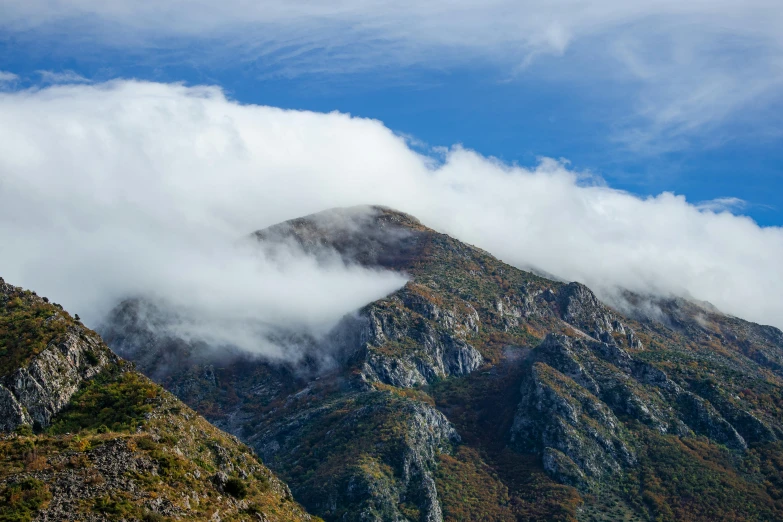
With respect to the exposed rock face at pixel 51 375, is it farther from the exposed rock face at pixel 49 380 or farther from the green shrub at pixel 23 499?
the green shrub at pixel 23 499

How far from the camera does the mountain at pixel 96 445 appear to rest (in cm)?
8425

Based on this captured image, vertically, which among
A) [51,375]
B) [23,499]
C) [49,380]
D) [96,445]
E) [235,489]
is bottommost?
[235,489]

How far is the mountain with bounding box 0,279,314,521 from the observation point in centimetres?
8425

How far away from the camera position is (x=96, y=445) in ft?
314

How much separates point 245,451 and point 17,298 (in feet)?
186

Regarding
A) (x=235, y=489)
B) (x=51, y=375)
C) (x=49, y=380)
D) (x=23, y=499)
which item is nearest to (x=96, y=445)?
(x=23, y=499)

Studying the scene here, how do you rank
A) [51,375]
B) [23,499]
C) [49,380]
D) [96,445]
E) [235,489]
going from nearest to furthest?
[23,499], [96,445], [235,489], [49,380], [51,375]

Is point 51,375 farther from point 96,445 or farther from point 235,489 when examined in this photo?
point 235,489

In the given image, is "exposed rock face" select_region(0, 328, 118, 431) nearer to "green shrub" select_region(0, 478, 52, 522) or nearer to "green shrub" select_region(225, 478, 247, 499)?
"green shrub" select_region(225, 478, 247, 499)

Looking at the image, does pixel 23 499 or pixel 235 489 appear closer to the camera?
pixel 23 499

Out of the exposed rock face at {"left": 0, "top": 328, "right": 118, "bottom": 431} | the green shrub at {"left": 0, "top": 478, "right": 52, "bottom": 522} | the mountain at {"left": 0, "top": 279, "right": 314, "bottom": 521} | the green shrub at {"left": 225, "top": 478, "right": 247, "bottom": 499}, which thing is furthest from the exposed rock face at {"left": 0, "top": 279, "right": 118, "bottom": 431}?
the green shrub at {"left": 0, "top": 478, "right": 52, "bottom": 522}

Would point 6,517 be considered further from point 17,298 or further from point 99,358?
point 17,298

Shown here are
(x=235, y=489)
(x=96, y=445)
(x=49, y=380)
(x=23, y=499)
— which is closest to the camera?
(x=23, y=499)

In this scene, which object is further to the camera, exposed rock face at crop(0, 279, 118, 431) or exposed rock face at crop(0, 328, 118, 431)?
exposed rock face at crop(0, 279, 118, 431)
